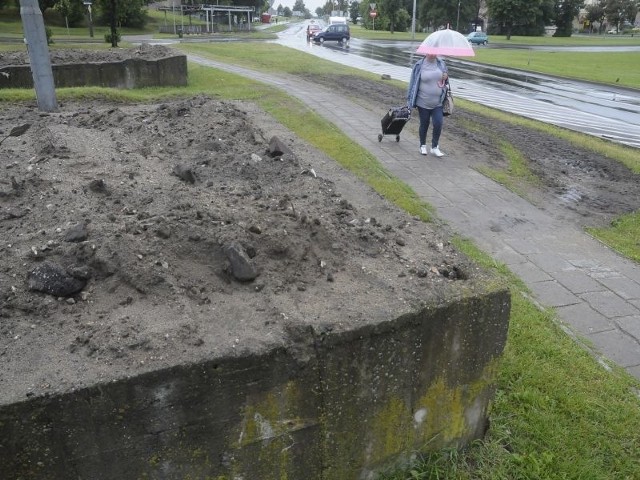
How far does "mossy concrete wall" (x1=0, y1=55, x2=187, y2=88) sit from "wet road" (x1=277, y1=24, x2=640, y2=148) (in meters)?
9.18

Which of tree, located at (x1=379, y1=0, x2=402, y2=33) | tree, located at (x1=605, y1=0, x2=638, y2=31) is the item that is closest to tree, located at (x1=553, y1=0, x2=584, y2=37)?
tree, located at (x1=605, y1=0, x2=638, y2=31)

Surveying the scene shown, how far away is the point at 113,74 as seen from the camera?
15.1 meters

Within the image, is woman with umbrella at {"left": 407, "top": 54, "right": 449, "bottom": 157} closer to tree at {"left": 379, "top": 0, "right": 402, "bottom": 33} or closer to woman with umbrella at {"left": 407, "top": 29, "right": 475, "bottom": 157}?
woman with umbrella at {"left": 407, "top": 29, "right": 475, "bottom": 157}

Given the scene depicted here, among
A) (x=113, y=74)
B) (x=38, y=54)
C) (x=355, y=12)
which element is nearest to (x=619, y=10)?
(x=355, y=12)

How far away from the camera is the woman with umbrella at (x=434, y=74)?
8.66 m

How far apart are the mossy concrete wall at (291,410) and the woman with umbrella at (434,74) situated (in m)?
6.37

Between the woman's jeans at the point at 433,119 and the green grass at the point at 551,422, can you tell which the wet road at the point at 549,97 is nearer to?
the woman's jeans at the point at 433,119

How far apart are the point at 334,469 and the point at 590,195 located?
6.99 meters

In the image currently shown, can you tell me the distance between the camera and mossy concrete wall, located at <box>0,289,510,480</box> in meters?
2.47

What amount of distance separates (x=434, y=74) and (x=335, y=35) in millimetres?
39148

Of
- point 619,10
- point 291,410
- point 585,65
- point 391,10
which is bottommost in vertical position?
point 585,65

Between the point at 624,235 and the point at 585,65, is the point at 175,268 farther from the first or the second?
the point at 585,65

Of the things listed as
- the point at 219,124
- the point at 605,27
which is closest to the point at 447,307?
the point at 219,124

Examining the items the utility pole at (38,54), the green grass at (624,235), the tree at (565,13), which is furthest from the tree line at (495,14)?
the green grass at (624,235)
